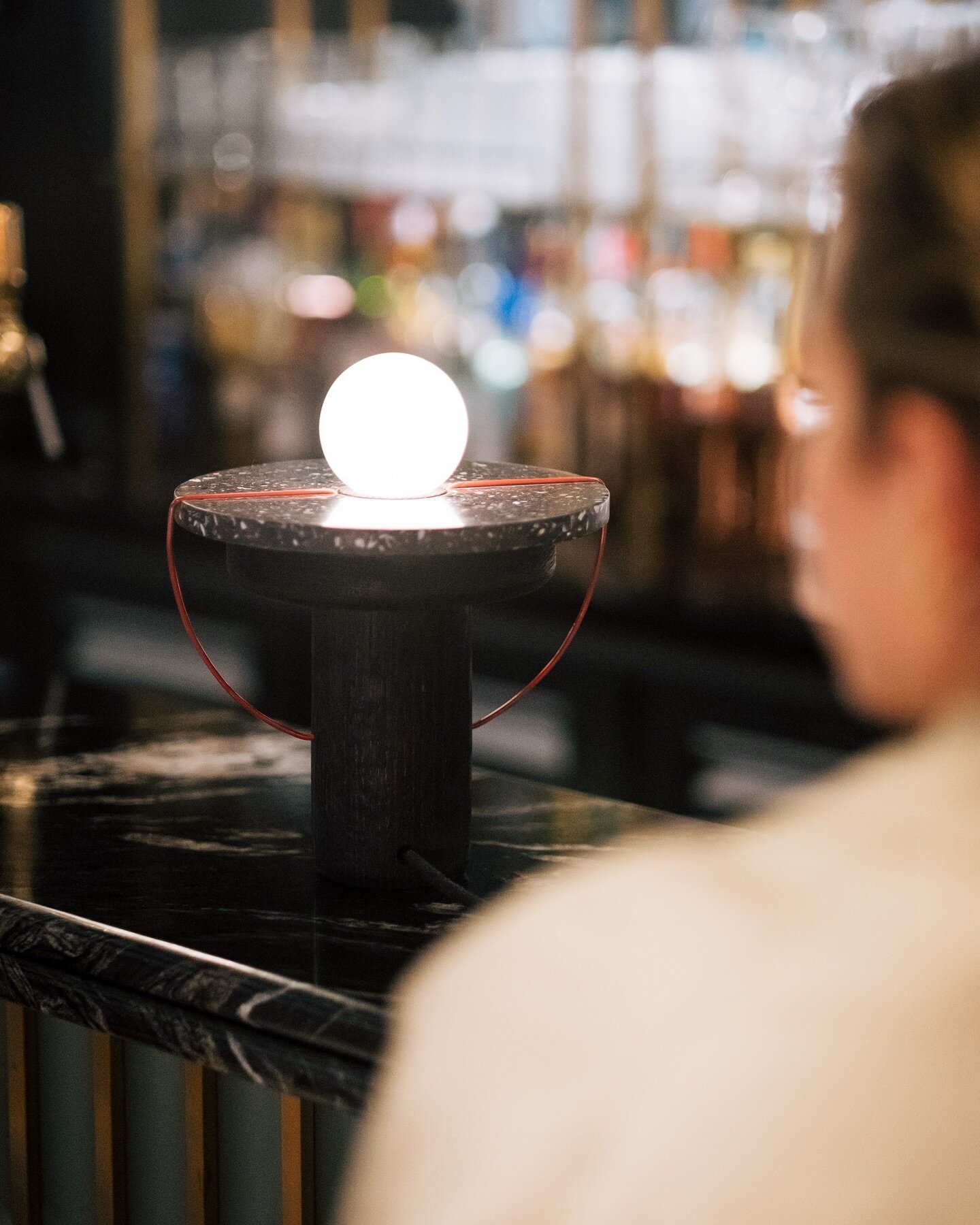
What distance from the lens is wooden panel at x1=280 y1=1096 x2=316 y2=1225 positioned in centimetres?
104

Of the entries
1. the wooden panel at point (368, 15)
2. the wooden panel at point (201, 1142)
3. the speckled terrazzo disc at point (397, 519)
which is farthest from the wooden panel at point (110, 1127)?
the wooden panel at point (368, 15)

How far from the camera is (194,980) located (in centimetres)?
100

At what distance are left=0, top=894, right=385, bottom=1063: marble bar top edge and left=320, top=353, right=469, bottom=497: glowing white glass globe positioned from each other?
345 millimetres

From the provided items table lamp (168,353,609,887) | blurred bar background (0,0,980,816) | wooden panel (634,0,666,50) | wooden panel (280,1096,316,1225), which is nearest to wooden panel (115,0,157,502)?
blurred bar background (0,0,980,816)

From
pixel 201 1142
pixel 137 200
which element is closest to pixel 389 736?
pixel 201 1142

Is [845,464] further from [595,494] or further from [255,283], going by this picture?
[255,283]

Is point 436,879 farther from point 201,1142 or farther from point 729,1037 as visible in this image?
point 729,1037

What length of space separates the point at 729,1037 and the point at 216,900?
25.7 inches

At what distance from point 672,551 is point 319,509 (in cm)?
206

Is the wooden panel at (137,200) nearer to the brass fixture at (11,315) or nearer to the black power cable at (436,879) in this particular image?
the brass fixture at (11,315)

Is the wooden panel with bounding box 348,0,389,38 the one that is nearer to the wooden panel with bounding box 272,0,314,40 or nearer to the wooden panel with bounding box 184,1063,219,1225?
the wooden panel with bounding box 272,0,314,40

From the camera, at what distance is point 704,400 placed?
3014 mm

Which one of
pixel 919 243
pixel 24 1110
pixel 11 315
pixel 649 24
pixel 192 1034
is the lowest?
pixel 24 1110

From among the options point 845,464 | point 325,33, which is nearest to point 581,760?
point 325,33
